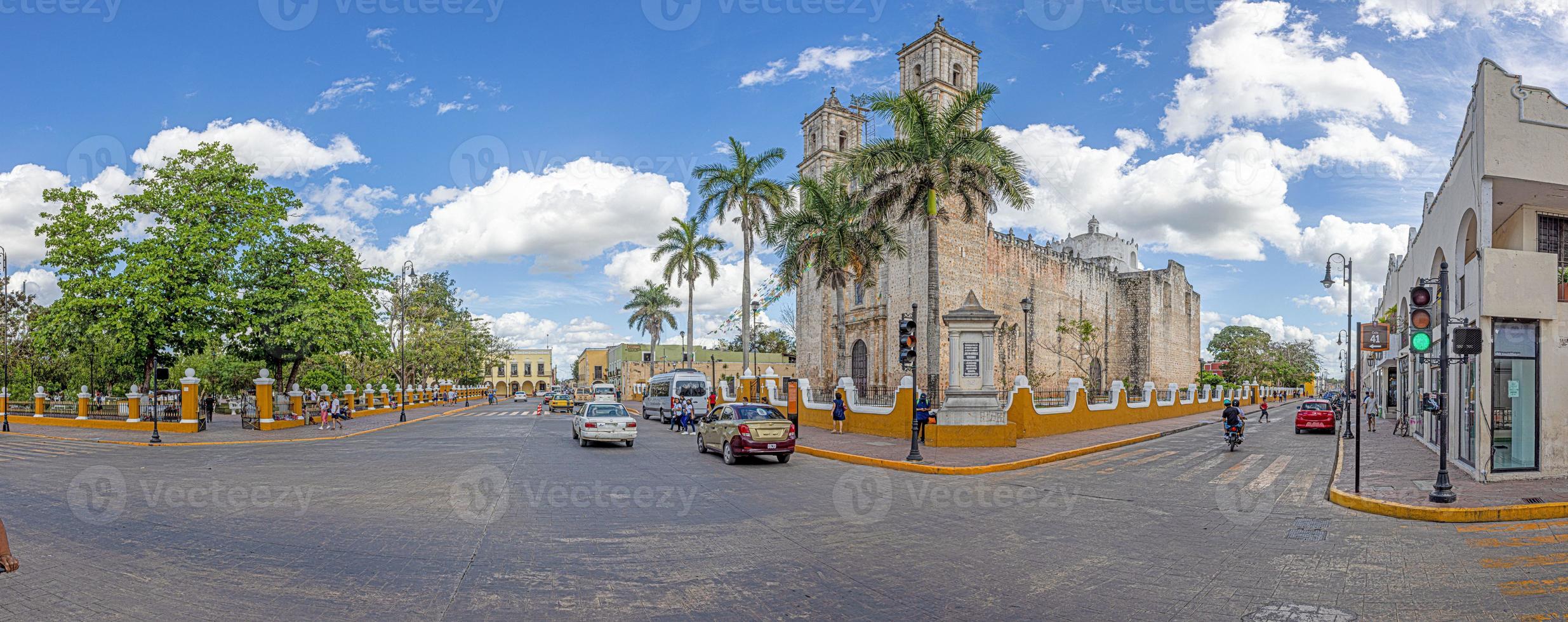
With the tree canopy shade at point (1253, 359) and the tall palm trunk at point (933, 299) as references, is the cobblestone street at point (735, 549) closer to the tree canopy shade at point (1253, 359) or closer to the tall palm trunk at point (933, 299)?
the tall palm trunk at point (933, 299)

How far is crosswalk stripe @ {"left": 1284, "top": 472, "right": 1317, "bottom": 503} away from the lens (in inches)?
521

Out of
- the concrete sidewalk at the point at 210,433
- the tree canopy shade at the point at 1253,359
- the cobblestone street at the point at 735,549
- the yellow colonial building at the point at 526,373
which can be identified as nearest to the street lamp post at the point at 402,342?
the concrete sidewalk at the point at 210,433

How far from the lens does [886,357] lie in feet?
157

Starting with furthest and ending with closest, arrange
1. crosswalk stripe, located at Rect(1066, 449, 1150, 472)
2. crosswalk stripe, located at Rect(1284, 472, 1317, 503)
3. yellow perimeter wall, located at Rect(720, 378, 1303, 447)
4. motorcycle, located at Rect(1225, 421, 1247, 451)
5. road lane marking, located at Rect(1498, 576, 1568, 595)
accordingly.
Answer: motorcycle, located at Rect(1225, 421, 1247, 451)
yellow perimeter wall, located at Rect(720, 378, 1303, 447)
crosswalk stripe, located at Rect(1066, 449, 1150, 472)
crosswalk stripe, located at Rect(1284, 472, 1317, 503)
road lane marking, located at Rect(1498, 576, 1568, 595)

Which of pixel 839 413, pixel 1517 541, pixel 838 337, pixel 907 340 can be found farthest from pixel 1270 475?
→ pixel 838 337

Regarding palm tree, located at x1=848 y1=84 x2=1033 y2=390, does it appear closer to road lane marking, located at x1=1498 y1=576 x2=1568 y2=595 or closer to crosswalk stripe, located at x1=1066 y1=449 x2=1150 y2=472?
crosswalk stripe, located at x1=1066 y1=449 x2=1150 y2=472

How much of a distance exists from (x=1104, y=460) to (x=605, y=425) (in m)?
12.6

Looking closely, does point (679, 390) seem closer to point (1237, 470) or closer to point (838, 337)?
point (838, 337)

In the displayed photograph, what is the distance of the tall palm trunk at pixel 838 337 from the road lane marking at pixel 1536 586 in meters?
41.6

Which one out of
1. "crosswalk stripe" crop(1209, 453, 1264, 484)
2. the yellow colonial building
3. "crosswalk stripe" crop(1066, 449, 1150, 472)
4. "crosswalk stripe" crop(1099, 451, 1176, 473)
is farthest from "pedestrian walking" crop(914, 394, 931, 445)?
the yellow colonial building

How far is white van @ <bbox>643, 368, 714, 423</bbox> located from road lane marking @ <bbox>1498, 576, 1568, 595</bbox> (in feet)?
93.0

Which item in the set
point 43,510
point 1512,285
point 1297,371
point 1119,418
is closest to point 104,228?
point 43,510

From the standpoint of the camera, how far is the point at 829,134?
54562mm

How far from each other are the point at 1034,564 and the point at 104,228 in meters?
36.8
